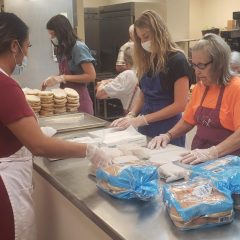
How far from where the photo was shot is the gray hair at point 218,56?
1.67 m

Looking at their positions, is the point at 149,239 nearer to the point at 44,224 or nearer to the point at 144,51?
the point at 44,224

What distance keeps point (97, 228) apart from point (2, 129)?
1.53ft

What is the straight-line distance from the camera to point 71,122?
2338 millimetres

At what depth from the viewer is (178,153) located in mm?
1614

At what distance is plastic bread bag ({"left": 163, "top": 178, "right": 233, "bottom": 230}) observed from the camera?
958mm

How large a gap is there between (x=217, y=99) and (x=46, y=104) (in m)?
1.28

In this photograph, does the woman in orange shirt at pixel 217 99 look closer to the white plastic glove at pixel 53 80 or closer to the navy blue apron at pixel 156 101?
the navy blue apron at pixel 156 101

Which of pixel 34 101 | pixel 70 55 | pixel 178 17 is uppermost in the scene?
pixel 178 17

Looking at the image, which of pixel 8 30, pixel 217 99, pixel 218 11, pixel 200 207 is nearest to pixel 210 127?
pixel 217 99

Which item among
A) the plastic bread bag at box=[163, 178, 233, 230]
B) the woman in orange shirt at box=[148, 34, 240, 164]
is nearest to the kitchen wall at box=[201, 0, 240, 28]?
the woman in orange shirt at box=[148, 34, 240, 164]

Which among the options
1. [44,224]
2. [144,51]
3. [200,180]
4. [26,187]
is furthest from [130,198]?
[144,51]

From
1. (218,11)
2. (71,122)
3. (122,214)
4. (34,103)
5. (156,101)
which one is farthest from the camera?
(218,11)

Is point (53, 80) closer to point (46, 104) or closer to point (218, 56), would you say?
point (46, 104)

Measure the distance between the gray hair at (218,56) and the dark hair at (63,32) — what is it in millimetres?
1398
